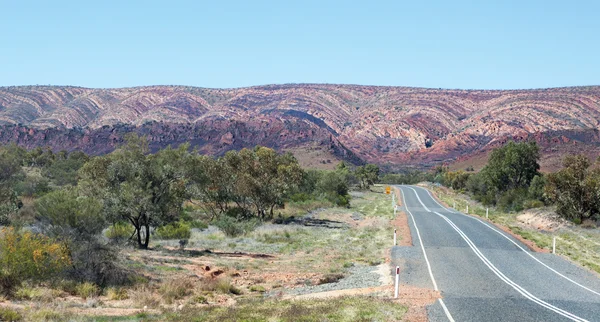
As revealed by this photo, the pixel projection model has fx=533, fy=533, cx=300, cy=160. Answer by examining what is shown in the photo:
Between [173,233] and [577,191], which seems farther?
[577,191]

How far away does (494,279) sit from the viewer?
1842 cm

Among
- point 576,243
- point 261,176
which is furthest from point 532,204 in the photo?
point 261,176

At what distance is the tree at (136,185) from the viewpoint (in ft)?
85.0

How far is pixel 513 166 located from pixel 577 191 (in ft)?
67.6

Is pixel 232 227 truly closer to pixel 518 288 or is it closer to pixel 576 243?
pixel 576 243

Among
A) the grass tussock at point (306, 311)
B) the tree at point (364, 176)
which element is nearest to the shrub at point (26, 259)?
the grass tussock at point (306, 311)

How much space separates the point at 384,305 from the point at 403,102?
190020 millimetres

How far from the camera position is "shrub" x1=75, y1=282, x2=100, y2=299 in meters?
16.4

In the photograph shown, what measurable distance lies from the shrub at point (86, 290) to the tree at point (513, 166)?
52.9 meters

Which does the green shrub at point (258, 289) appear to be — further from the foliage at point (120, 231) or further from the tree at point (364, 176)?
the tree at point (364, 176)

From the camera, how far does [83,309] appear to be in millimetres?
14258

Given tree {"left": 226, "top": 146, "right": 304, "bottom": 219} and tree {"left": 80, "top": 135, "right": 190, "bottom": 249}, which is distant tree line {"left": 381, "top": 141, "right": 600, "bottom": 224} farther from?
tree {"left": 80, "top": 135, "right": 190, "bottom": 249}

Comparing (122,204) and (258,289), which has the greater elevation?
(122,204)

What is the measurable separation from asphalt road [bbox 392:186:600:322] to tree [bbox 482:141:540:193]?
32.1 m
